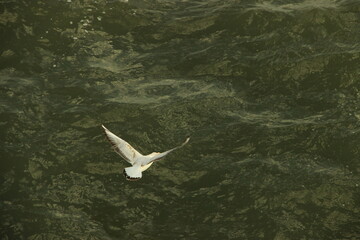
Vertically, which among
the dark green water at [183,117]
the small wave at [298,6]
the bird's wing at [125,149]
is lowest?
the dark green water at [183,117]

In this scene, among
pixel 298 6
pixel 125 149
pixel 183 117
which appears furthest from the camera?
pixel 298 6

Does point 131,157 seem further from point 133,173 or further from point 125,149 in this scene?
point 133,173

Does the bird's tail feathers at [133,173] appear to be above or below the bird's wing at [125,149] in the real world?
below

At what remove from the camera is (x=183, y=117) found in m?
14.5

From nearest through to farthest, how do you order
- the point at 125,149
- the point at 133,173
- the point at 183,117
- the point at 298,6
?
1. the point at 133,173
2. the point at 125,149
3. the point at 183,117
4. the point at 298,6

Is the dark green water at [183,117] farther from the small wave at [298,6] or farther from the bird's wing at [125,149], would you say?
the bird's wing at [125,149]

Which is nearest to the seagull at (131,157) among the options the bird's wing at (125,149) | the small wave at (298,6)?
the bird's wing at (125,149)

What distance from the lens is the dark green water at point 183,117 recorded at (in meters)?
12.5

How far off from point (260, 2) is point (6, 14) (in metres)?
7.01

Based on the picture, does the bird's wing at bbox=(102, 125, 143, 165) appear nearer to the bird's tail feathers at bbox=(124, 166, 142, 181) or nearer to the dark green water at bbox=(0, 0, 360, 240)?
the bird's tail feathers at bbox=(124, 166, 142, 181)

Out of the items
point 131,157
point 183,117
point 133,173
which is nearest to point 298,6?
point 183,117

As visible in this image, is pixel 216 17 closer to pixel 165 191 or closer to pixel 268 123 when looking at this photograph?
pixel 268 123

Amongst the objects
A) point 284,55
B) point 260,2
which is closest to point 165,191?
point 284,55

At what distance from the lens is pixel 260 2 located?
17.4 meters
